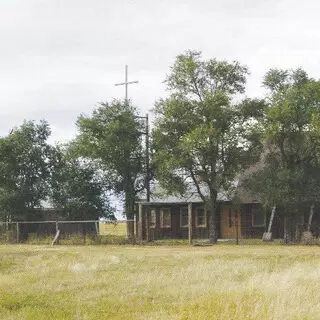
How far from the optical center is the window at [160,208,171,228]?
46759 mm

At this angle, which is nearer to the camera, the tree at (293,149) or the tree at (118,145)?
the tree at (293,149)

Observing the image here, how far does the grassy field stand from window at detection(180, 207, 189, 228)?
2264cm

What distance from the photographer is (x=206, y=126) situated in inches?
1426

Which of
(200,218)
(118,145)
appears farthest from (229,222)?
(118,145)

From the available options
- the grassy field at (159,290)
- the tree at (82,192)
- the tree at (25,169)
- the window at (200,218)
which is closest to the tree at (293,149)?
the window at (200,218)

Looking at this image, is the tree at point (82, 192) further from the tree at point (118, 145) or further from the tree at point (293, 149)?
the tree at point (293, 149)

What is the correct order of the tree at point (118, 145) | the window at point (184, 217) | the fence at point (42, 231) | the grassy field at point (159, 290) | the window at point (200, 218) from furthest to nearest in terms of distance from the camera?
the window at point (184, 217) < the window at point (200, 218) < the tree at point (118, 145) < the fence at point (42, 231) < the grassy field at point (159, 290)

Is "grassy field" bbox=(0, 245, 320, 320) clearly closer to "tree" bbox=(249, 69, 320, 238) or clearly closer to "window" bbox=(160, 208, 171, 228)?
"tree" bbox=(249, 69, 320, 238)

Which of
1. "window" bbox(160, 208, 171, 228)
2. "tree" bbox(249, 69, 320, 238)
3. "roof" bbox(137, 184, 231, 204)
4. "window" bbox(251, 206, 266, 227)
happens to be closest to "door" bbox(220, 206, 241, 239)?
"window" bbox(251, 206, 266, 227)

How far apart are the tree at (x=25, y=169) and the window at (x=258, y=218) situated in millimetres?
16146

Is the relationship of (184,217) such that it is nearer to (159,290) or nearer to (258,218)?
(258,218)

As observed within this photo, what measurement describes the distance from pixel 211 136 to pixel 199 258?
12.4 m

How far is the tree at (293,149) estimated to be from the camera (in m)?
34.7

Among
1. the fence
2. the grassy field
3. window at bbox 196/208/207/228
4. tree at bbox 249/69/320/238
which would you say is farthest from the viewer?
window at bbox 196/208/207/228
